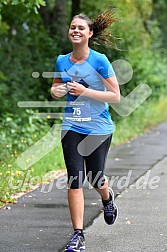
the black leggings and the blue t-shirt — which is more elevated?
the blue t-shirt

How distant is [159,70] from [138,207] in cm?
1719

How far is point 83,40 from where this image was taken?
6.71m

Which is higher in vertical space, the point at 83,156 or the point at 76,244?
the point at 83,156

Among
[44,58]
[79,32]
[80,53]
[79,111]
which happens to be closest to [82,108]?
[79,111]

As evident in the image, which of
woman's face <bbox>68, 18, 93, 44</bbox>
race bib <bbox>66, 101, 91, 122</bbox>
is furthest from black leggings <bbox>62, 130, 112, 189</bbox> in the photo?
woman's face <bbox>68, 18, 93, 44</bbox>

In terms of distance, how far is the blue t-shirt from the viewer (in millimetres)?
6656

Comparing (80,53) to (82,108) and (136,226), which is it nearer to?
(82,108)

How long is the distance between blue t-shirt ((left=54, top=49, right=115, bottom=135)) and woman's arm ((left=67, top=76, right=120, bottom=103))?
0.20 feet

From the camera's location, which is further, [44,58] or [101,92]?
[44,58]

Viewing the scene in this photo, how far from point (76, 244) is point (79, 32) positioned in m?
1.80

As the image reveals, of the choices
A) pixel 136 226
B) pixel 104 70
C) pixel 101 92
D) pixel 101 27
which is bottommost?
pixel 136 226

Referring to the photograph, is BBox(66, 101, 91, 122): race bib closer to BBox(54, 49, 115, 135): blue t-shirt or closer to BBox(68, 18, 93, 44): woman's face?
BBox(54, 49, 115, 135): blue t-shirt

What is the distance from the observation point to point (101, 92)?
6.63 meters

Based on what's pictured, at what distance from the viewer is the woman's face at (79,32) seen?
6.70 m
